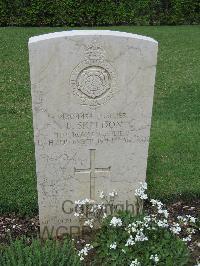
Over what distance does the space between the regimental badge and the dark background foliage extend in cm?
1106

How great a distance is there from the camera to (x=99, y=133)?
468 cm

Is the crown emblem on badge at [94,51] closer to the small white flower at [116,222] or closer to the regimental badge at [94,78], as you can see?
the regimental badge at [94,78]

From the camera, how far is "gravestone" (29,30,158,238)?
434 centimetres

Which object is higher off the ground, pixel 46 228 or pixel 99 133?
pixel 99 133

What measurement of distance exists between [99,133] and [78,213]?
799 millimetres

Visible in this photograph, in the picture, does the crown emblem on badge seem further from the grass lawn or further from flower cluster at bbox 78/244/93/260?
the grass lawn

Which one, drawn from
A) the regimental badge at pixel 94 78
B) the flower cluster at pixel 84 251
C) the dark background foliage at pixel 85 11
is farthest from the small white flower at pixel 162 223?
the dark background foliage at pixel 85 11

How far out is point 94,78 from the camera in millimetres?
4488

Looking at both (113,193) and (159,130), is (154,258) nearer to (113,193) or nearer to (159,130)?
(113,193)

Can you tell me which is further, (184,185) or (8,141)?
(8,141)

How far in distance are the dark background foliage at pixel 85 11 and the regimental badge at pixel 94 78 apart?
1106 centimetres

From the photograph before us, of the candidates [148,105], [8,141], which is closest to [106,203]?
[148,105]

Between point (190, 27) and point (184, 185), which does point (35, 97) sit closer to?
point (184, 185)

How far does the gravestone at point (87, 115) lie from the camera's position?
14.2 ft
